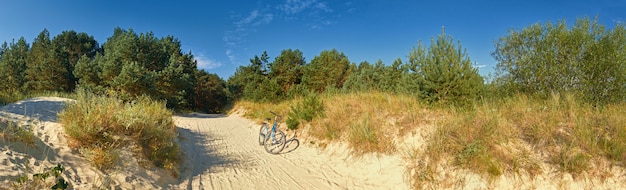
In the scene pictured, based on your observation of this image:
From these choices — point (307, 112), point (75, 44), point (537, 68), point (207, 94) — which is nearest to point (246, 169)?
point (307, 112)

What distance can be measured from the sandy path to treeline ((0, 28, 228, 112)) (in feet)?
12.6

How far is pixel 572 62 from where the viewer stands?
26.4 feet

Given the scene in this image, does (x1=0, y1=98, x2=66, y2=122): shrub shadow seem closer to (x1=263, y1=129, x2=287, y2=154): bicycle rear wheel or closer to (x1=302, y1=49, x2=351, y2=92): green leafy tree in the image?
(x1=263, y1=129, x2=287, y2=154): bicycle rear wheel

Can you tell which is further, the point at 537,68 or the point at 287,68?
the point at 287,68

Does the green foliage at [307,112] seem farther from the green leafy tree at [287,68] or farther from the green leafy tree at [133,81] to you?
the green leafy tree at [287,68]

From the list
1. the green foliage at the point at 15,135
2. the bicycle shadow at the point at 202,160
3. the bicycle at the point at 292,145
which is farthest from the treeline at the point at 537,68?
the green foliage at the point at 15,135

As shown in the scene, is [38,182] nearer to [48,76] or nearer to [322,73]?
[322,73]

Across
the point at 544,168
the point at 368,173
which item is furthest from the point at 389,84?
the point at 544,168

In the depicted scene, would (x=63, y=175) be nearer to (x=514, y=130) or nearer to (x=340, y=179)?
(x=340, y=179)

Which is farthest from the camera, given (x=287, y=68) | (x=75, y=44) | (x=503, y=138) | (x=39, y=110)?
(x=75, y=44)

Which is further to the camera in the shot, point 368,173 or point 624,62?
point 624,62

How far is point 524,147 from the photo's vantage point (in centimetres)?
522

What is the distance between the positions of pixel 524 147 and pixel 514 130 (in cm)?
58

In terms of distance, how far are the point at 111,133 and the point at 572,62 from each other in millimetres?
12330
